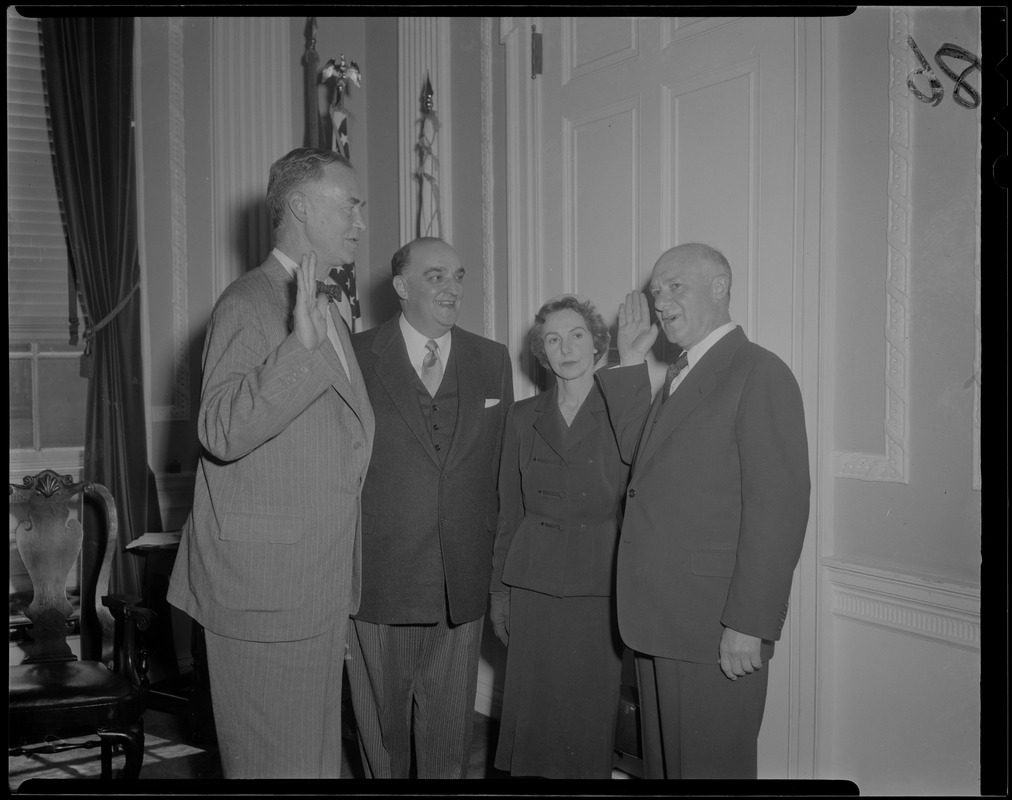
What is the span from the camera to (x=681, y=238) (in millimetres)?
2887

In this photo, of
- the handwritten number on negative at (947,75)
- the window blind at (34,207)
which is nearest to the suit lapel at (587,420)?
the handwritten number on negative at (947,75)

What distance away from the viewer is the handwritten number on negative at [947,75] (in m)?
2.16

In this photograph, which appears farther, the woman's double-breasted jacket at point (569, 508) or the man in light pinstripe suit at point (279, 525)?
the woman's double-breasted jacket at point (569, 508)

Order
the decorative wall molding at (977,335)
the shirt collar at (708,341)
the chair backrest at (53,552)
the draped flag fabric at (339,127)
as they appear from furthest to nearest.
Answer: the draped flag fabric at (339,127), the chair backrest at (53,552), the shirt collar at (708,341), the decorative wall molding at (977,335)

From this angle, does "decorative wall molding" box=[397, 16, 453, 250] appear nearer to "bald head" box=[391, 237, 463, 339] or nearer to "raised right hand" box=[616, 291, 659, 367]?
"bald head" box=[391, 237, 463, 339]

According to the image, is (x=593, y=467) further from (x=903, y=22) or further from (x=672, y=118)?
(x=903, y=22)

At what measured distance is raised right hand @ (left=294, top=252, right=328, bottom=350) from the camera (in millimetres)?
1909

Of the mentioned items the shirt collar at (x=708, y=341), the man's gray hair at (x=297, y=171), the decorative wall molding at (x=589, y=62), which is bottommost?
the shirt collar at (x=708, y=341)

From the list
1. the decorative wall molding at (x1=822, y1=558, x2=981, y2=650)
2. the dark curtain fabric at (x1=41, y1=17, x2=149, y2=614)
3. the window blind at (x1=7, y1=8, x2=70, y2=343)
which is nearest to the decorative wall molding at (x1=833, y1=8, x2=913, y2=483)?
the decorative wall molding at (x1=822, y1=558, x2=981, y2=650)

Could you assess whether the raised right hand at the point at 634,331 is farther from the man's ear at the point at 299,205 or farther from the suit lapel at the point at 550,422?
the man's ear at the point at 299,205

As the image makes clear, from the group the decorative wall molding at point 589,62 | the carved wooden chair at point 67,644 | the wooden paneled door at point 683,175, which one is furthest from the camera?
the decorative wall molding at point 589,62

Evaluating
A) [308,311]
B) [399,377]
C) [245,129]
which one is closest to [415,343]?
[399,377]

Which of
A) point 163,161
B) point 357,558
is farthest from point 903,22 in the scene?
point 163,161

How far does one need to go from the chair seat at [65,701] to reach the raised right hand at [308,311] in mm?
1692
